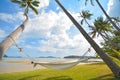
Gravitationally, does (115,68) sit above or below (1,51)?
below

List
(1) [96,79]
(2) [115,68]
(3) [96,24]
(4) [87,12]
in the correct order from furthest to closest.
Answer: (4) [87,12] → (3) [96,24] → (1) [96,79] → (2) [115,68]

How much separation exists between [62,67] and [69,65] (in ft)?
1.07

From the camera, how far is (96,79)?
12008 mm

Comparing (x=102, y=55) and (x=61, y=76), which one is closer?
(x=102, y=55)

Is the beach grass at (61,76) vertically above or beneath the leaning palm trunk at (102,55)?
beneath

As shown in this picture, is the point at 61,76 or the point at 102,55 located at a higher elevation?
the point at 102,55

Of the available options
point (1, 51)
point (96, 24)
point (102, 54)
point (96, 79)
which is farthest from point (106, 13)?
point (96, 24)

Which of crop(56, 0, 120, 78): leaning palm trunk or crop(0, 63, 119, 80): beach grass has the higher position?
crop(56, 0, 120, 78): leaning palm trunk

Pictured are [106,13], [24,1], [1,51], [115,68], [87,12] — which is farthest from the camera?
[87,12]

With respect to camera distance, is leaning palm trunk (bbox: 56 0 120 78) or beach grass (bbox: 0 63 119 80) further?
beach grass (bbox: 0 63 119 80)

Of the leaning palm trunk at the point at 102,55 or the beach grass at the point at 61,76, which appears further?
the beach grass at the point at 61,76

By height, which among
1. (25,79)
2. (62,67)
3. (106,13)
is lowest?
(25,79)

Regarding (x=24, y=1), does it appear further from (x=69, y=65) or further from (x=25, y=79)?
(x=69, y=65)

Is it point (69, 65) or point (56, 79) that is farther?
point (56, 79)
